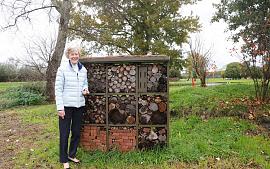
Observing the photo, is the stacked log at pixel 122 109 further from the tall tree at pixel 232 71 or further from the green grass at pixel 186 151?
the tall tree at pixel 232 71

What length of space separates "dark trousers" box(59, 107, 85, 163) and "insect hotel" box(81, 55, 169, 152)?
0.39 meters

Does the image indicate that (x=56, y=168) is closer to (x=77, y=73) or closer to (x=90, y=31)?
(x=77, y=73)

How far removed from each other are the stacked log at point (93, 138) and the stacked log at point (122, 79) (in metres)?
0.78

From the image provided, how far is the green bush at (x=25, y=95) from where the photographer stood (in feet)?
45.9

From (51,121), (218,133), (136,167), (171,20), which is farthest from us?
(171,20)

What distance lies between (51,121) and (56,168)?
13.6 ft

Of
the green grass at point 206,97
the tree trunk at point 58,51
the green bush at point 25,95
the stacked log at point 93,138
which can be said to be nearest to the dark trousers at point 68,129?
the stacked log at point 93,138

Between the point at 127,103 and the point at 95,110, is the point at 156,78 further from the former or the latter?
the point at 95,110

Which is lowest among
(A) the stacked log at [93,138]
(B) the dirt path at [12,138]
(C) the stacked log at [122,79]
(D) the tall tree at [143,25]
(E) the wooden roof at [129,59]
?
(B) the dirt path at [12,138]

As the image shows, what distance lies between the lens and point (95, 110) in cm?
552

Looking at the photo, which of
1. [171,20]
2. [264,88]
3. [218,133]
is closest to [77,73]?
[218,133]

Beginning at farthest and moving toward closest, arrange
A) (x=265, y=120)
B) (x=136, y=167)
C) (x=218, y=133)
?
1. (x=265, y=120)
2. (x=218, y=133)
3. (x=136, y=167)

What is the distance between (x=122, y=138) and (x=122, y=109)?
0.53 m

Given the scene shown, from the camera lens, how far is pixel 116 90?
17.8 ft
